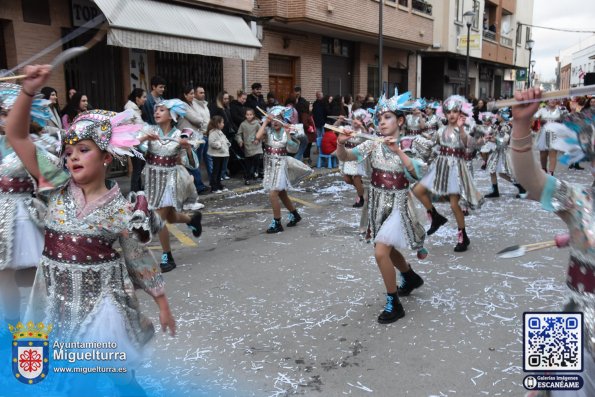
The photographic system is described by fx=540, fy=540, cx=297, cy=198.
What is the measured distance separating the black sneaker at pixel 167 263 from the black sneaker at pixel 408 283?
8.37 feet

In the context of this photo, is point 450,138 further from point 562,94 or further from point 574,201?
point 562,94

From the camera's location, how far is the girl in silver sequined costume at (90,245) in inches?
106

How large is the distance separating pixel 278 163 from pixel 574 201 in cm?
581

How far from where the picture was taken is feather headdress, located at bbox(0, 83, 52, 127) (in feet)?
12.5

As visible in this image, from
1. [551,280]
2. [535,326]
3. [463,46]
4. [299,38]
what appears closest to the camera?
[535,326]

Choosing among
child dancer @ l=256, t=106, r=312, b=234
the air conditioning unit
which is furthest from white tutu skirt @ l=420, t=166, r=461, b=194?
the air conditioning unit

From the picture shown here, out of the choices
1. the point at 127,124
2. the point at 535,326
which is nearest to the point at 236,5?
the point at 127,124

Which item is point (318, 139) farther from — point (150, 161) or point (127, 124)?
point (127, 124)

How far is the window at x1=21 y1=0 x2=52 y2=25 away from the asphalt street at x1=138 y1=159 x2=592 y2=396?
555 centimetres

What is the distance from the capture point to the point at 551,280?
5.45m

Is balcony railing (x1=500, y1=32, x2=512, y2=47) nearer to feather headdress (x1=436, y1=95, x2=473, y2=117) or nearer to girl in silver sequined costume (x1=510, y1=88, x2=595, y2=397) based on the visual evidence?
feather headdress (x1=436, y1=95, x2=473, y2=117)

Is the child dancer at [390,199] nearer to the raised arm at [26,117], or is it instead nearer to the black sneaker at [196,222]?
the black sneaker at [196,222]

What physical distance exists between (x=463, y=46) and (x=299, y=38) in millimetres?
13049

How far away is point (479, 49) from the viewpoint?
93.6 ft
